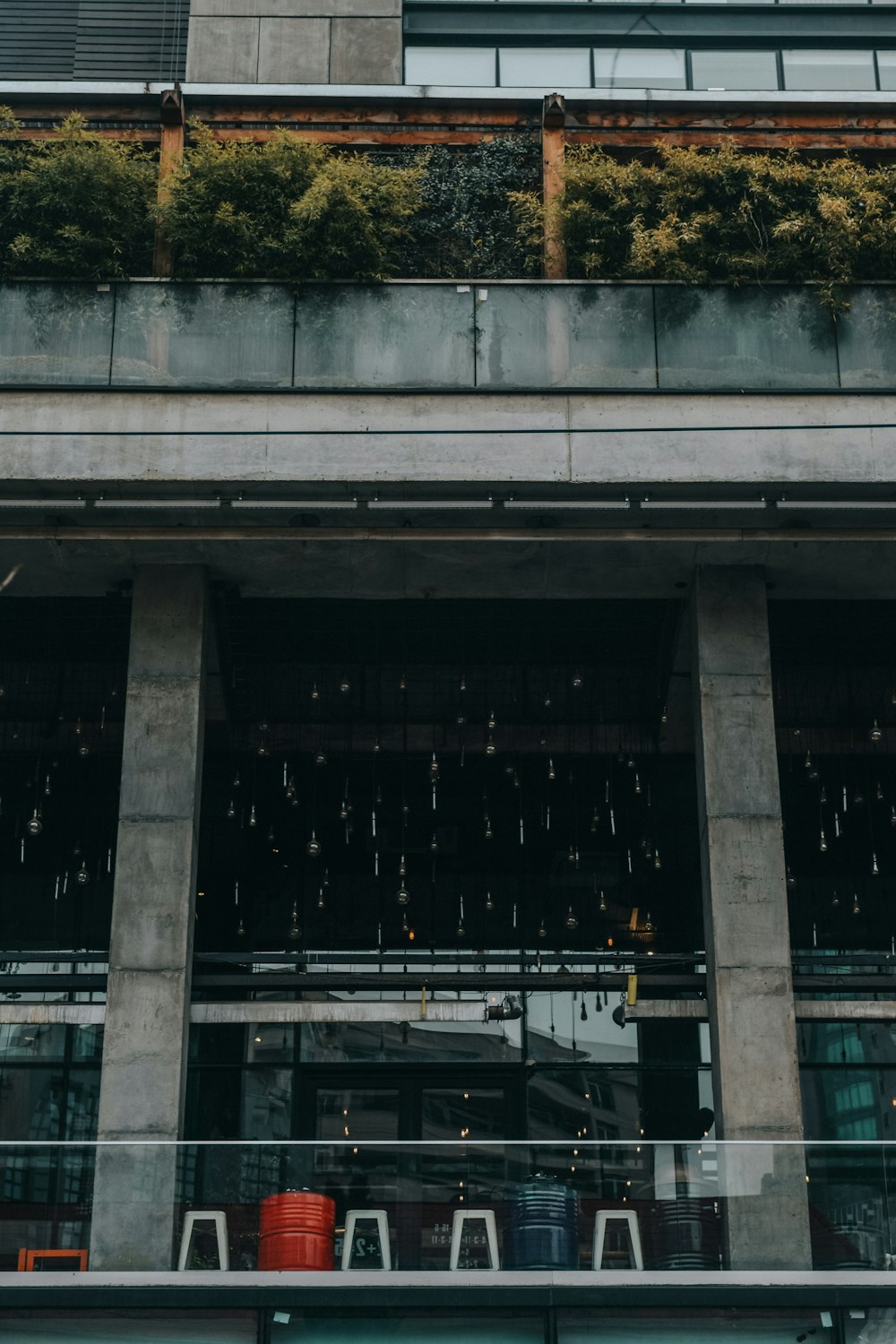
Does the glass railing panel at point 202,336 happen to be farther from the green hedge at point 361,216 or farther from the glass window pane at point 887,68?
the glass window pane at point 887,68

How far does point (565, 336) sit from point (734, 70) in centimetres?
700

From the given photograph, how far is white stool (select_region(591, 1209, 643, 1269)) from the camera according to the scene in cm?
1411

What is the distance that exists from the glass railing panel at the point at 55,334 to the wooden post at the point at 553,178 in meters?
4.59

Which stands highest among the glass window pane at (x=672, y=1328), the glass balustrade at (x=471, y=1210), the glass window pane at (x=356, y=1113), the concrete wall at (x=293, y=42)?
the concrete wall at (x=293, y=42)

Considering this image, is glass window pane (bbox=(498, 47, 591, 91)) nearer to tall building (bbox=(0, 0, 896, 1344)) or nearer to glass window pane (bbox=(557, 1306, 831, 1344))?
tall building (bbox=(0, 0, 896, 1344))

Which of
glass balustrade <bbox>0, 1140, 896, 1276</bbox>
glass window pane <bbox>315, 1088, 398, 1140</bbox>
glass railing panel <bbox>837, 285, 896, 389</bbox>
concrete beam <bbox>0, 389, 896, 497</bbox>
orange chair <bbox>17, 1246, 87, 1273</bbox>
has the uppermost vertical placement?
glass railing panel <bbox>837, 285, 896, 389</bbox>

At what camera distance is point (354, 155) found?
60.1ft

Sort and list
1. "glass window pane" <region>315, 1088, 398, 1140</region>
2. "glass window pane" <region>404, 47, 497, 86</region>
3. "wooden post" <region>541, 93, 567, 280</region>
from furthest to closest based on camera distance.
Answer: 1. "glass window pane" <region>404, 47, 497, 86</region>
2. "glass window pane" <region>315, 1088, 398, 1140</region>
3. "wooden post" <region>541, 93, 567, 280</region>

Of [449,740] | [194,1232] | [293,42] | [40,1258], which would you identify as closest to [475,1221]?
[194,1232]

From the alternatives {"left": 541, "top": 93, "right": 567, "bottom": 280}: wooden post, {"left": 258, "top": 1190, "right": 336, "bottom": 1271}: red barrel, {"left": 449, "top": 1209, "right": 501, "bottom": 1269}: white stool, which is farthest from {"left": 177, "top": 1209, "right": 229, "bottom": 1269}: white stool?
{"left": 541, "top": 93, "right": 567, "bottom": 280}: wooden post

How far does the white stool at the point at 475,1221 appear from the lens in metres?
14.1

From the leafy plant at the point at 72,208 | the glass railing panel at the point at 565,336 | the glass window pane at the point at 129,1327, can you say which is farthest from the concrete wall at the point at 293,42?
the glass window pane at the point at 129,1327

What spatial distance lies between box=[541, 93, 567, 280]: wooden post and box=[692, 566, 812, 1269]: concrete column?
3601 mm

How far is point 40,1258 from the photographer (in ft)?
48.4
